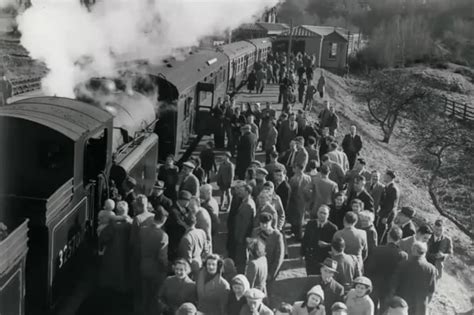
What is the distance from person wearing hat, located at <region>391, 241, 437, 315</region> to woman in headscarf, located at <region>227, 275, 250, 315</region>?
2.02m

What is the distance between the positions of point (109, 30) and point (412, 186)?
12314mm

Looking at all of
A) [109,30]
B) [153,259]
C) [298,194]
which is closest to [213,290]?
[153,259]

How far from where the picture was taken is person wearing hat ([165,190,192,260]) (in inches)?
282

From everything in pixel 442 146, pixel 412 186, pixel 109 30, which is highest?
pixel 109 30

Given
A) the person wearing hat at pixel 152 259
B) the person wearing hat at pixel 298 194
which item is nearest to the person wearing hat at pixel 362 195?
the person wearing hat at pixel 298 194

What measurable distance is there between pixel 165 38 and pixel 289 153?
11.6m

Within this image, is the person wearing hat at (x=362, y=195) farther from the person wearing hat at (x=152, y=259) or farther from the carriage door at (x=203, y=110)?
the carriage door at (x=203, y=110)

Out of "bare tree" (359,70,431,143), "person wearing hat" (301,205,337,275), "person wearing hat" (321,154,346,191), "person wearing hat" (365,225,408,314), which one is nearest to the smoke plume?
"person wearing hat" (321,154,346,191)

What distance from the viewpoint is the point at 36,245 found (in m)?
6.02

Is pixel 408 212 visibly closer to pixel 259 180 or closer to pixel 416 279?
pixel 416 279

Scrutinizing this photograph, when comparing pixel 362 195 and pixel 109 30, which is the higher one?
pixel 109 30

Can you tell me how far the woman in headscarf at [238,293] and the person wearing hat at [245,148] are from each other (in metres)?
6.11

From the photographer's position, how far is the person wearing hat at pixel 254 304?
5.01 meters

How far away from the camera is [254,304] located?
5.02 meters
